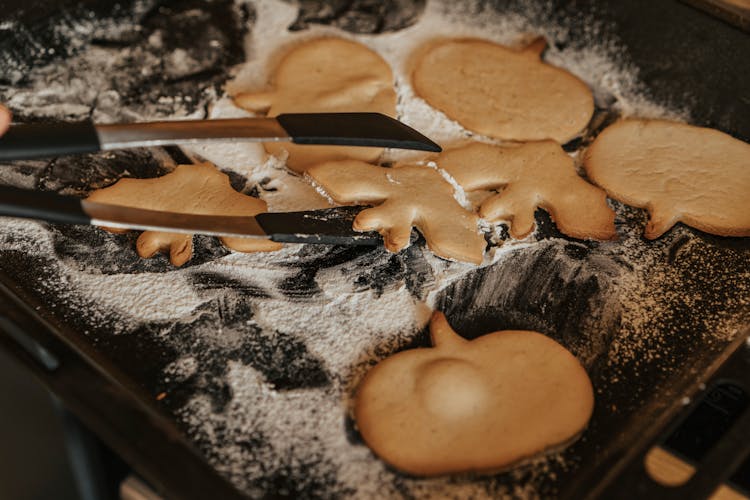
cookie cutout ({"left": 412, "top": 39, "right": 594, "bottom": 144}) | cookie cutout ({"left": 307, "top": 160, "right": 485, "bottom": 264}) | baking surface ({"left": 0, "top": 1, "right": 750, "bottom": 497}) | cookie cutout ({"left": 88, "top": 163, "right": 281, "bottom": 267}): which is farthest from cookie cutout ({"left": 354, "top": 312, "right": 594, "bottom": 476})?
cookie cutout ({"left": 412, "top": 39, "right": 594, "bottom": 144})

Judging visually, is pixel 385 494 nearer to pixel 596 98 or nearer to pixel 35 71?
pixel 596 98

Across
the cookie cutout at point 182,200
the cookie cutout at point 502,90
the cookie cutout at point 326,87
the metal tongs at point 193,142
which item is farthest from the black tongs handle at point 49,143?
the cookie cutout at point 502,90

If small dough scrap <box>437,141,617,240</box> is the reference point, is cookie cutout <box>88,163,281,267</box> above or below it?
below

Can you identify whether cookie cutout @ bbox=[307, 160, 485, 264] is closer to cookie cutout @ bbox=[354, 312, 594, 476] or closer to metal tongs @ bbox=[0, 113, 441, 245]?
metal tongs @ bbox=[0, 113, 441, 245]

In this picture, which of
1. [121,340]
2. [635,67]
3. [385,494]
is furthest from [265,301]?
[635,67]

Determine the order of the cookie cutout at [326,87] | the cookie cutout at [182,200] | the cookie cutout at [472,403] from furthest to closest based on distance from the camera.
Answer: the cookie cutout at [326,87] → the cookie cutout at [182,200] → the cookie cutout at [472,403]

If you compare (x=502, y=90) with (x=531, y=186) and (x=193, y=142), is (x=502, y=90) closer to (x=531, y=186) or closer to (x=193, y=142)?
(x=531, y=186)

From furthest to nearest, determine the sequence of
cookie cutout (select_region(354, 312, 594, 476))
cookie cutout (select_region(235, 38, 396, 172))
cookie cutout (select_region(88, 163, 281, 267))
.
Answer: cookie cutout (select_region(235, 38, 396, 172)) → cookie cutout (select_region(88, 163, 281, 267)) → cookie cutout (select_region(354, 312, 594, 476))

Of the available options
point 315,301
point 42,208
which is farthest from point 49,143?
point 315,301

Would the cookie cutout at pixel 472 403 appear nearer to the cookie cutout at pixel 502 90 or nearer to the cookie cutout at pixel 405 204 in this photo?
the cookie cutout at pixel 405 204
